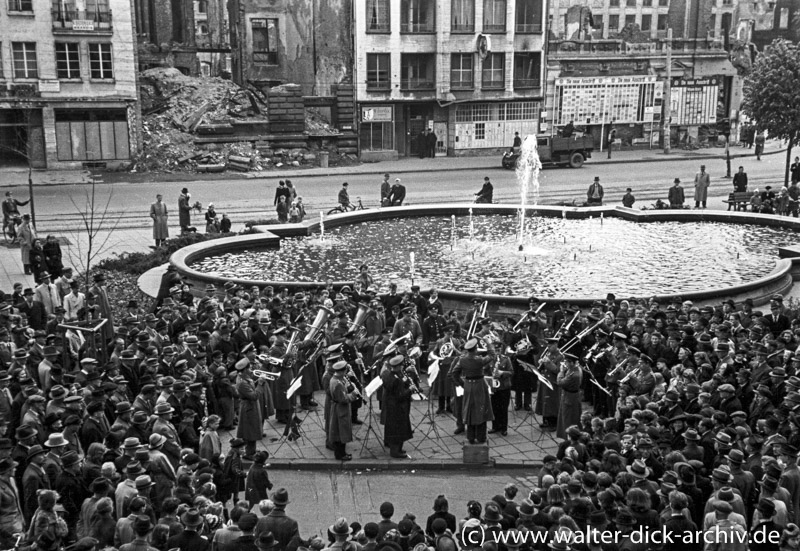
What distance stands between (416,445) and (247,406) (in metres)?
2.74

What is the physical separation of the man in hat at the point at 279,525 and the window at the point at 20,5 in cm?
4109

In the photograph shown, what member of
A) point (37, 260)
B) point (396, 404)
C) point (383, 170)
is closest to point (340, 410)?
point (396, 404)

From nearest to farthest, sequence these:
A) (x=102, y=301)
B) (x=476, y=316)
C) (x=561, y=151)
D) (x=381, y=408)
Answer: (x=381, y=408) < (x=476, y=316) < (x=102, y=301) < (x=561, y=151)

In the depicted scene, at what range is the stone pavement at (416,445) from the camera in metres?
13.2

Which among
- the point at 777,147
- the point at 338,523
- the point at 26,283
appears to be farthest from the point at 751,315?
the point at 777,147

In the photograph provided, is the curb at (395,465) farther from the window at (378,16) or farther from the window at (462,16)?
the window at (462,16)

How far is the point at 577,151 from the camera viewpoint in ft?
157

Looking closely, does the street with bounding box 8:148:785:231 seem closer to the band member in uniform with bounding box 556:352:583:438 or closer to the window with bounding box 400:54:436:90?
the window with bounding box 400:54:436:90

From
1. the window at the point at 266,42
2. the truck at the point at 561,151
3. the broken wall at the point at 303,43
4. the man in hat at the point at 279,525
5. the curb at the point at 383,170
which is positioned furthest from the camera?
the window at the point at 266,42

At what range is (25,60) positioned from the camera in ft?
144

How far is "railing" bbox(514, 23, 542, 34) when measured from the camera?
55125mm

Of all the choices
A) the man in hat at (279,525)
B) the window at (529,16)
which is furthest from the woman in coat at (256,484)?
the window at (529,16)

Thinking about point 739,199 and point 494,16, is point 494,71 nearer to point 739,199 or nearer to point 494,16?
point 494,16

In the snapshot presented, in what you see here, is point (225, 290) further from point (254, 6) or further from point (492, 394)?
point (254, 6)
